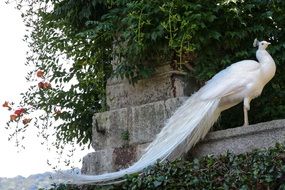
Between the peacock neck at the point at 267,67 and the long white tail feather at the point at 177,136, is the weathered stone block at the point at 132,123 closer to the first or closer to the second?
the long white tail feather at the point at 177,136

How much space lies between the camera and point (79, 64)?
208 inches

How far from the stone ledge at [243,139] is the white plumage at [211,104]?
0.27 ft

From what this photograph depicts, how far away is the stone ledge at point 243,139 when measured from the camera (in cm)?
380

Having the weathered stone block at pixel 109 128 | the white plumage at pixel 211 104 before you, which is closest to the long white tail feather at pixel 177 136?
the white plumage at pixel 211 104

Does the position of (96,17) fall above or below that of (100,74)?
above

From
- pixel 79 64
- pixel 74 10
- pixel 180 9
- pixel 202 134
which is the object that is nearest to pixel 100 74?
pixel 79 64

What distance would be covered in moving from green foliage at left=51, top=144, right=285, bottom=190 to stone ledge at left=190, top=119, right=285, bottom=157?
16.6 inches

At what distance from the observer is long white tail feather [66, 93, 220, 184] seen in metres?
3.92

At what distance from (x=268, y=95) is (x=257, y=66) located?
60 cm

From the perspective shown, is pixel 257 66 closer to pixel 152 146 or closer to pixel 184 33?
pixel 184 33

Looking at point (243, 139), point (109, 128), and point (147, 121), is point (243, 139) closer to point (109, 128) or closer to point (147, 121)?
point (147, 121)

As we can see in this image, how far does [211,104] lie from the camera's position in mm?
4051

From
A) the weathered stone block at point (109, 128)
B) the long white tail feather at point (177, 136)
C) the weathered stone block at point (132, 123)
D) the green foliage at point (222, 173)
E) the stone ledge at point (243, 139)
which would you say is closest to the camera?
the green foliage at point (222, 173)

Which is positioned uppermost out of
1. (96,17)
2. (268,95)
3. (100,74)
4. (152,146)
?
(96,17)
